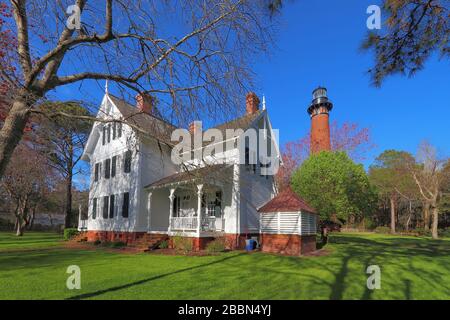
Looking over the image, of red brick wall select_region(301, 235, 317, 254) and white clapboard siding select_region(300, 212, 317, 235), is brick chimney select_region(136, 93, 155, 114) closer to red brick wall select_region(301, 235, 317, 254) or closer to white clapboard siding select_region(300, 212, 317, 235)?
white clapboard siding select_region(300, 212, 317, 235)

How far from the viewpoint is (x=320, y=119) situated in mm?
44812

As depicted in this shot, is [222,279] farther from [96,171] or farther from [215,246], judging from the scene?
[96,171]

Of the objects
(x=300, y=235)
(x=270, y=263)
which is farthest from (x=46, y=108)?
(x=300, y=235)

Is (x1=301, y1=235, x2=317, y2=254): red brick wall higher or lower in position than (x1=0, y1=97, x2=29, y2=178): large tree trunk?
lower

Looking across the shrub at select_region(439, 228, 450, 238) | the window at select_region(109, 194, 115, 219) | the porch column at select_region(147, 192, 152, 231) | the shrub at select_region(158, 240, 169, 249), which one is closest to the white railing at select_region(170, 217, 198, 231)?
the shrub at select_region(158, 240, 169, 249)

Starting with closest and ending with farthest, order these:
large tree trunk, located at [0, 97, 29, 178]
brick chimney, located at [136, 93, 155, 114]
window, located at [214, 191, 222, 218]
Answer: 1. large tree trunk, located at [0, 97, 29, 178]
2. brick chimney, located at [136, 93, 155, 114]
3. window, located at [214, 191, 222, 218]

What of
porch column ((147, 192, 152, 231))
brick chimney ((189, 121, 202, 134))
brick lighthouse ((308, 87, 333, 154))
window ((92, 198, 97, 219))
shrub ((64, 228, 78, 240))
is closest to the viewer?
brick chimney ((189, 121, 202, 134))

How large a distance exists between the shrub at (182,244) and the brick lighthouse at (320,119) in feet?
93.9

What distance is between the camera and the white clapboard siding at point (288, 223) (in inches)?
564

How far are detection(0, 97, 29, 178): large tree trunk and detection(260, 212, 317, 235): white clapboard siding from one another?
12.1 metres

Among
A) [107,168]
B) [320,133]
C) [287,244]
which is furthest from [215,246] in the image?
[320,133]

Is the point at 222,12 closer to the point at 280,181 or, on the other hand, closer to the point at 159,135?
the point at 159,135

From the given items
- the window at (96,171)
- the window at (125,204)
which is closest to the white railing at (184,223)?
the window at (125,204)

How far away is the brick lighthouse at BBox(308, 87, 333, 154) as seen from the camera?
4100 cm
